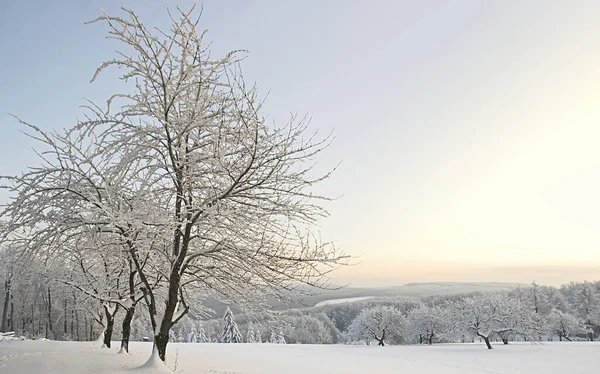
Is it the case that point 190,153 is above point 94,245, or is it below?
above

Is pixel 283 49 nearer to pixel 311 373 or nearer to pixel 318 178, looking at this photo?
pixel 318 178

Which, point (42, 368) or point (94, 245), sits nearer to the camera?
point (42, 368)

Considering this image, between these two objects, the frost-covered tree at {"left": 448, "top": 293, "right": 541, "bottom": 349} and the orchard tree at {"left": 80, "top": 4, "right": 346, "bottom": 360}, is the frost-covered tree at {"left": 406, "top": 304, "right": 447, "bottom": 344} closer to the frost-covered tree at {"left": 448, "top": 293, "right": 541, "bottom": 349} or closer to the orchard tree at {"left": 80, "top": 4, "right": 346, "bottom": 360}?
the frost-covered tree at {"left": 448, "top": 293, "right": 541, "bottom": 349}

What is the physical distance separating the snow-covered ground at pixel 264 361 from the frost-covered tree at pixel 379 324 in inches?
768

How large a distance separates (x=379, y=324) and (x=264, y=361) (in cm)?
4117

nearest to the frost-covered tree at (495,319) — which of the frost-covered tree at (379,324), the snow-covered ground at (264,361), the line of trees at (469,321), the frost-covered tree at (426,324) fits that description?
the line of trees at (469,321)

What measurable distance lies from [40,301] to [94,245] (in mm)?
36673

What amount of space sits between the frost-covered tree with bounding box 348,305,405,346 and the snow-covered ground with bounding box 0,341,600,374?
19506mm

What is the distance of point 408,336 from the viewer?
59.0m

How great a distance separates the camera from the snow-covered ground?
6262mm

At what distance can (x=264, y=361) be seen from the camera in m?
16.4

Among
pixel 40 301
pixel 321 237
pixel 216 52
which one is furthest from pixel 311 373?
pixel 40 301

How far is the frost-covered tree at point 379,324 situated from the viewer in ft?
177

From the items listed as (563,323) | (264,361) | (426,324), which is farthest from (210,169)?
(563,323)
